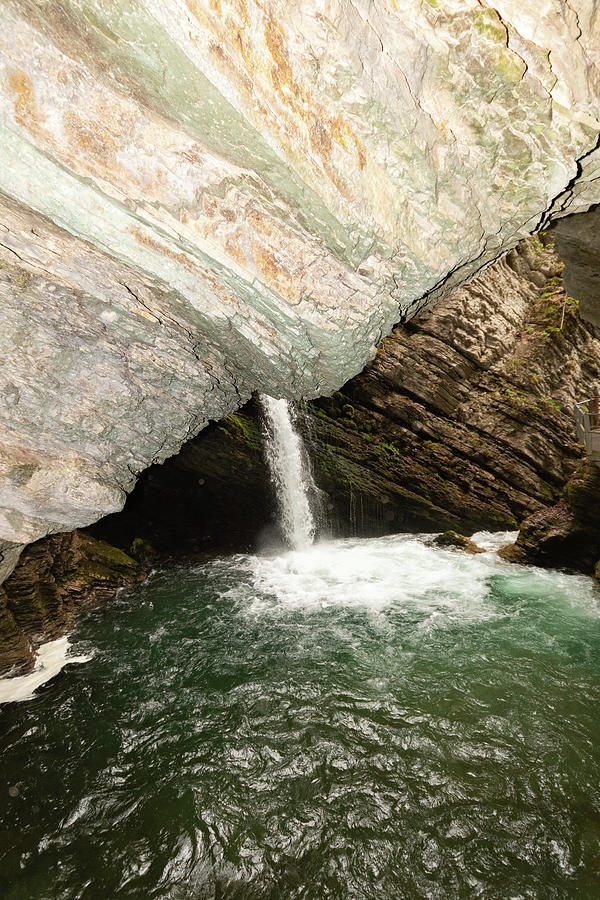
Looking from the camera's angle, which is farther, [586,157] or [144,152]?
[586,157]

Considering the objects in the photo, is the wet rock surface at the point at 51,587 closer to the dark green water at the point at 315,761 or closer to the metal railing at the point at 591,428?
the dark green water at the point at 315,761

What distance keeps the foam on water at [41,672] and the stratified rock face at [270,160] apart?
5939 millimetres

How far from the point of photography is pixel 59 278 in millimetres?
4973

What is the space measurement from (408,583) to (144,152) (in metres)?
11.9

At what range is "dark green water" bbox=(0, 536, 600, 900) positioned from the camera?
4215 mm

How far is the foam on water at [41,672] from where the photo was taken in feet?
23.6

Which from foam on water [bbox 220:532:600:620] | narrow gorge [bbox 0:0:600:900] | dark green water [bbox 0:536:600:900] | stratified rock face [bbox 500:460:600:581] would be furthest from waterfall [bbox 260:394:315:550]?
stratified rock face [bbox 500:460:600:581]

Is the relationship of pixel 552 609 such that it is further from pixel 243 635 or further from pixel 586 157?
pixel 586 157

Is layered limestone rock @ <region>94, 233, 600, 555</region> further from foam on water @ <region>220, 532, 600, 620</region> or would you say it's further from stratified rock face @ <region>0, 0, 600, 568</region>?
stratified rock face @ <region>0, 0, 600, 568</region>

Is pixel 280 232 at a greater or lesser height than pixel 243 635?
greater

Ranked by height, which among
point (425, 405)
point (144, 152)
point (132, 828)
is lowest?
point (132, 828)

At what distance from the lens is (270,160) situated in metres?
3.69

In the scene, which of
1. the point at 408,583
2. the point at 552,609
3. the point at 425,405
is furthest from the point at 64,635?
the point at 425,405

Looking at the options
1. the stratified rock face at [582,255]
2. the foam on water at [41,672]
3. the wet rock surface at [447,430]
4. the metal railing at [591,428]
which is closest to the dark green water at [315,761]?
the foam on water at [41,672]
